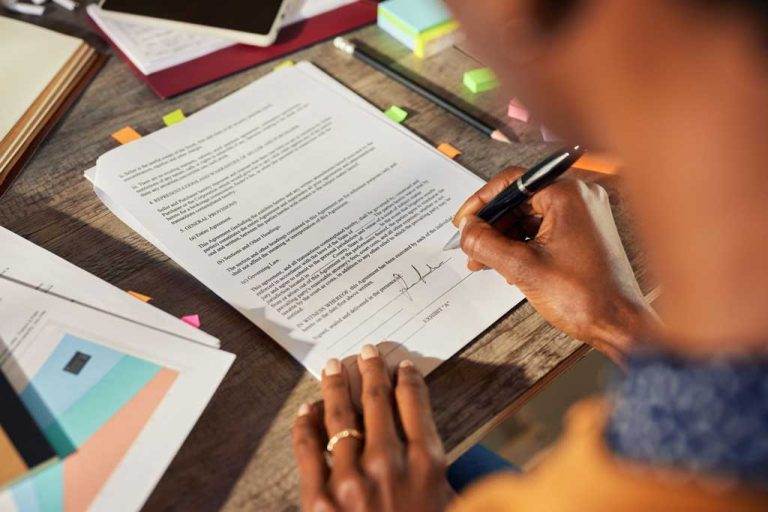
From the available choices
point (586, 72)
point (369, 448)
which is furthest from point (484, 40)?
point (369, 448)

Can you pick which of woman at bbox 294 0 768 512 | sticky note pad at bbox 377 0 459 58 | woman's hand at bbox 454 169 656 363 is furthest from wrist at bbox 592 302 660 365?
sticky note pad at bbox 377 0 459 58

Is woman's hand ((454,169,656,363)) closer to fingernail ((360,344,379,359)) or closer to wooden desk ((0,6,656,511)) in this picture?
wooden desk ((0,6,656,511))

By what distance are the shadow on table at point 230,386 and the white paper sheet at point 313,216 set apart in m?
0.02

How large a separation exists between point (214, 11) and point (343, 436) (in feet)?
2.28

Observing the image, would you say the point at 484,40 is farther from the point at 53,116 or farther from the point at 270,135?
the point at 53,116

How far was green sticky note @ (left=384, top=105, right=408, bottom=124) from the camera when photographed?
38.5 inches

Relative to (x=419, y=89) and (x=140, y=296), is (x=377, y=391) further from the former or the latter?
(x=419, y=89)

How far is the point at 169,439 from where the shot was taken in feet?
2.11

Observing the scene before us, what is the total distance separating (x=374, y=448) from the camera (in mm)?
643

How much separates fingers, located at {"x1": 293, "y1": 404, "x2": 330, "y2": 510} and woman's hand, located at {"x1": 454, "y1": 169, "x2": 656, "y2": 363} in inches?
9.3

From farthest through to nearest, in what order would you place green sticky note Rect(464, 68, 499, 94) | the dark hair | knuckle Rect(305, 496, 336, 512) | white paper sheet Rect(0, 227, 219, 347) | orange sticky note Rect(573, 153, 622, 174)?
green sticky note Rect(464, 68, 499, 94) → orange sticky note Rect(573, 153, 622, 174) → white paper sheet Rect(0, 227, 219, 347) → knuckle Rect(305, 496, 336, 512) → the dark hair

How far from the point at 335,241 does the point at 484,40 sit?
402mm

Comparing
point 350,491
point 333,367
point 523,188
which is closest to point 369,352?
point 333,367

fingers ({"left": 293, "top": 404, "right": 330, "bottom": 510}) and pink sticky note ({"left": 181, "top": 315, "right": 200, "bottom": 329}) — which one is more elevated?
pink sticky note ({"left": 181, "top": 315, "right": 200, "bottom": 329})
